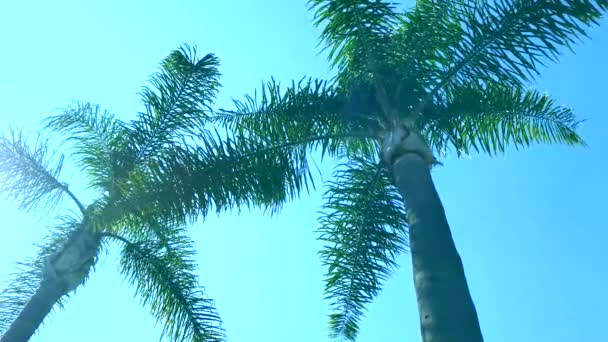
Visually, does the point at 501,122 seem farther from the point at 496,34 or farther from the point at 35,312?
the point at 35,312

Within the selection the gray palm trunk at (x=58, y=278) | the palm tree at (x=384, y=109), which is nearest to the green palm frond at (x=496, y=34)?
the palm tree at (x=384, y=109)

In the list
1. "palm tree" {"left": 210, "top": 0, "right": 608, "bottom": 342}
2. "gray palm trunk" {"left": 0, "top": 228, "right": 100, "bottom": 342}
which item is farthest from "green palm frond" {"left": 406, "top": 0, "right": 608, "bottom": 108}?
"gray palm trunk" {"left": 0, "top": 228, "right": 100, "bottom": 342}

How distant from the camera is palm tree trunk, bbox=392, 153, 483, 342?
8.15 meters

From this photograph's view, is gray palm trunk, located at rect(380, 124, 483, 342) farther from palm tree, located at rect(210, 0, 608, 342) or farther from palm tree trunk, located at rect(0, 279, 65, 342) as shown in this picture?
palm tree trunk, located at rect(0, 279, 65, 342)

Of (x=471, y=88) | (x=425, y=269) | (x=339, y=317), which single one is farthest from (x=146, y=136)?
(x=425, y=269)

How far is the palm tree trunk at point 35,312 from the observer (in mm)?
11961

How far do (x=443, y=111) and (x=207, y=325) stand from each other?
199 inches

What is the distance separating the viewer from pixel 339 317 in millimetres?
12992

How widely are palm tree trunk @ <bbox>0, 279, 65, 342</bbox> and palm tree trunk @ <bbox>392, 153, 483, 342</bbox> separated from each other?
18.4ft

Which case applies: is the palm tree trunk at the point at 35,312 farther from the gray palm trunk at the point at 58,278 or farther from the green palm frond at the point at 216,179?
the green palm frond at the point at 216,179

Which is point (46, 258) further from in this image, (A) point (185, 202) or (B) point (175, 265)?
(A) point (185, 202)

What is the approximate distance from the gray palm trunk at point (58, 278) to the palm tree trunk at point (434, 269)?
17.6 feet

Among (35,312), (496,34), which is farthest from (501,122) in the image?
(35,312)

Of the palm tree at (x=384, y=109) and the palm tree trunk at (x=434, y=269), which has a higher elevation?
the palm tree at (x=384, y=109)
